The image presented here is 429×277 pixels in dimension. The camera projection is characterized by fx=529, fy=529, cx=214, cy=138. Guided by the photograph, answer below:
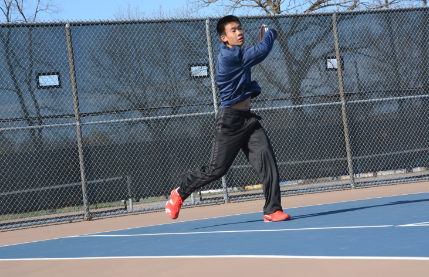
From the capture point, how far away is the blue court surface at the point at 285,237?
3605 millimetres

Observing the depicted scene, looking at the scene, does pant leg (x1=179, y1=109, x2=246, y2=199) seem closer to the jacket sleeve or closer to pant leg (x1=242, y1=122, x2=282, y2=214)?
pant leg (x1=242, y1=122, x2=282, y2=214)

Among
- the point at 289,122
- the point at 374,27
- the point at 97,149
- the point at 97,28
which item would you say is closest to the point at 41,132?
the point at 97,149

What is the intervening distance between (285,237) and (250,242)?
0.97ft

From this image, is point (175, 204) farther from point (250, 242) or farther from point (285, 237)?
point (285, 237)

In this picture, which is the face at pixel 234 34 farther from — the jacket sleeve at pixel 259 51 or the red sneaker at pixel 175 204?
the red sneaker at pixel 175 204

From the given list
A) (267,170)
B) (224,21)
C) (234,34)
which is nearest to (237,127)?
(267,170)

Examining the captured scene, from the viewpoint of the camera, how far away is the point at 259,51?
5.20 metres

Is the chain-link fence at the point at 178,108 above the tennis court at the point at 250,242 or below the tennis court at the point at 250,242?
above

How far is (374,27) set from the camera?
33.4ft

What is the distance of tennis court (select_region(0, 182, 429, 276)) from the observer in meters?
3.36

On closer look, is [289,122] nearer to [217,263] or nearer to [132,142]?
[132,142]

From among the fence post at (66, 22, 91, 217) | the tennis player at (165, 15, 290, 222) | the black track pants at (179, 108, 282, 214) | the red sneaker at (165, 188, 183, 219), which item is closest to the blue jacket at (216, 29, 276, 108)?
the tennis player at (165, 15, 290, 222)

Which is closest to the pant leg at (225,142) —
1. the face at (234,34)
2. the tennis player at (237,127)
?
the tennis player at (237,127)

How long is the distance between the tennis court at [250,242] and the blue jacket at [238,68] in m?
1.38
